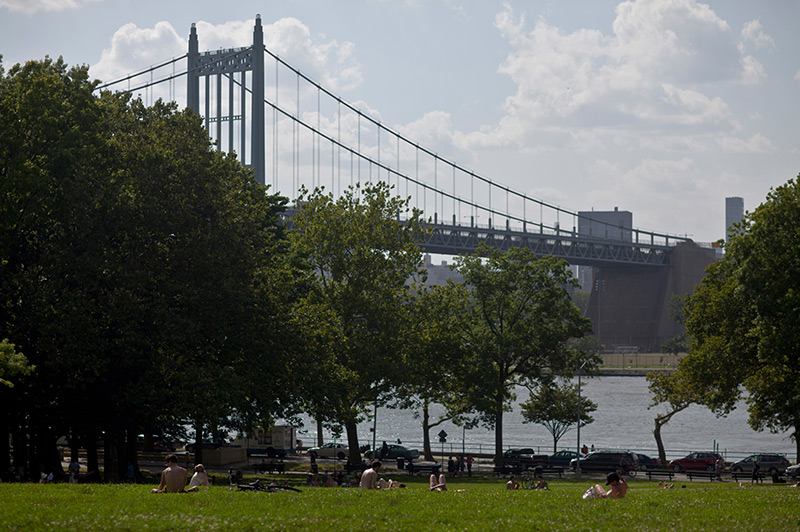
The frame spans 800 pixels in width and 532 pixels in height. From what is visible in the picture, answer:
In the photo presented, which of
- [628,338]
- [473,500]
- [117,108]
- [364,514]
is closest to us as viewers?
[364,514]

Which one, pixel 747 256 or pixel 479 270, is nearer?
pixel 747 256

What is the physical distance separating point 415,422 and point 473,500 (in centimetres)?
7099

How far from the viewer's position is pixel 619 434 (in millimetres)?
70875

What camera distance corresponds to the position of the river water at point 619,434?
2446 inches

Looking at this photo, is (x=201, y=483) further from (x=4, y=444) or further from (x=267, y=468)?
(x=267, y=468)

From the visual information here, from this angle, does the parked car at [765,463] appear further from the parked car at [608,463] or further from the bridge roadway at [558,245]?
the bridge roadway at [558,245]

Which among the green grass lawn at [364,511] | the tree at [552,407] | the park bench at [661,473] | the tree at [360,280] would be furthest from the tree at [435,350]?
the green grass lawn at [364,511]

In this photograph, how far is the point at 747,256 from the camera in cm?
3300

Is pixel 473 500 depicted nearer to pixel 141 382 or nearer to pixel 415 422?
pixel 141 382

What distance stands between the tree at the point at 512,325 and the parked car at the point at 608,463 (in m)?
4.08

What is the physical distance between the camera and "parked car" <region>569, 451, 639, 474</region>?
38.1 meters

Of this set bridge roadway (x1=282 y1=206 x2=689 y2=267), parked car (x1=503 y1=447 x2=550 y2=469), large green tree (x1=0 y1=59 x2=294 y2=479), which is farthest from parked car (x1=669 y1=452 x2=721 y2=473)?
bridge roadway (x1=282 y1=206 x2=689 y2=267)

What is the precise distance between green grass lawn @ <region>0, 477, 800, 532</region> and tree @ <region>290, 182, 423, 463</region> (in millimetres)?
18431

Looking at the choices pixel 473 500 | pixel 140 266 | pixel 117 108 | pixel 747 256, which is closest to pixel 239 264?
pixel 140 266
